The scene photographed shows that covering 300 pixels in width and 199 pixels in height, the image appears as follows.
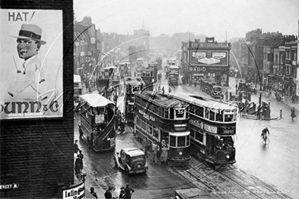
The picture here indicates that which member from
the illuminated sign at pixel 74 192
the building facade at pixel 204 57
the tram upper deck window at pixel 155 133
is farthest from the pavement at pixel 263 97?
the illuminated sign at pixel 74 192

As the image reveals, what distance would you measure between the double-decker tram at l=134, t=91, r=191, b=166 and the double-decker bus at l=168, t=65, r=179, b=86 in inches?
8.0

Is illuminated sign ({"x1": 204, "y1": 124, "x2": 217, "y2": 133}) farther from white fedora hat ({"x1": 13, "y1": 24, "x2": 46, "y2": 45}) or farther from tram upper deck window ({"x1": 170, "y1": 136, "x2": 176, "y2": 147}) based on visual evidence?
white fedora hat ({"x1": 13, "y1": 24, "x2": 46, "y2": 45})

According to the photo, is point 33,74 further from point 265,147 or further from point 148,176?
point 265,147

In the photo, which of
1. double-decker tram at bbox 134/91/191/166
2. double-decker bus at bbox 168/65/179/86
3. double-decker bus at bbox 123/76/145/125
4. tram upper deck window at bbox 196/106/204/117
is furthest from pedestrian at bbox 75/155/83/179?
tram upper deck window at bbox 196/106/204/117

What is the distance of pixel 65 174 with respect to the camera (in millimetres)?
4938

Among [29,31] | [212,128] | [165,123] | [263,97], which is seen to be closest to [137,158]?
[165,123]

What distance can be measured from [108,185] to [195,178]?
4.19 ft

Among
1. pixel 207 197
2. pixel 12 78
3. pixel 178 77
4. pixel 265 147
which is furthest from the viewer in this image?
pixel 265 147

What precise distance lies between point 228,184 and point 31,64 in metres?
3.30

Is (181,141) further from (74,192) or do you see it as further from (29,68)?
(29,68)

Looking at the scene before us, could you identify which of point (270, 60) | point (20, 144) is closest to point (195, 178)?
point (20, 144)

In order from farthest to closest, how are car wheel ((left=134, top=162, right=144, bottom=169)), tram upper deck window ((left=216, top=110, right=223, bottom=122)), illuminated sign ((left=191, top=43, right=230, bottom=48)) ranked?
tram upper deck window ((left=216, top=110, right=223, bottom=122)) < car wheel ((left=134, top=162, right=144, bottom=169)) < illuminated sign ((left=191, top=43, right=230, bottom=48))

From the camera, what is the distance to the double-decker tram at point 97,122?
560 cm

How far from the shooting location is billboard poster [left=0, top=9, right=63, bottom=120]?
4688 millimetres
